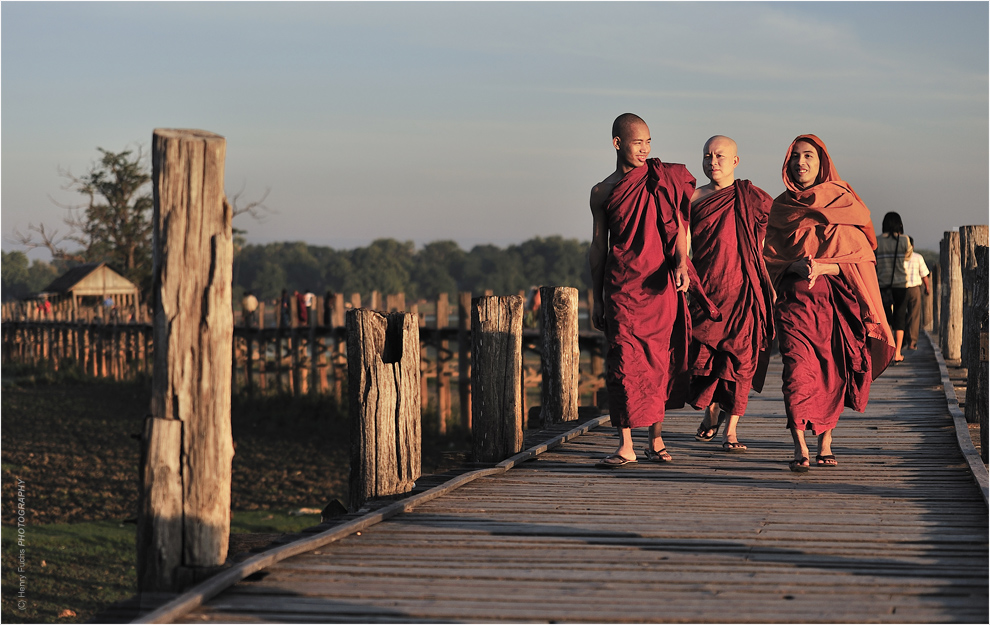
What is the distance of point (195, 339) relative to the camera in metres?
3.39

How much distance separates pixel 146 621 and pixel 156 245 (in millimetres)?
1181

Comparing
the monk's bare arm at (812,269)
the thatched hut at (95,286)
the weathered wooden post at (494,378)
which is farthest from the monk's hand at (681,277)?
the thatched hut at (95,286)

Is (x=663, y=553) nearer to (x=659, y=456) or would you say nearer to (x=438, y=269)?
(x=659, y=456)

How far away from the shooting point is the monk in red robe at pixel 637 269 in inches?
207

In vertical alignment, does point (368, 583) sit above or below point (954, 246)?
below

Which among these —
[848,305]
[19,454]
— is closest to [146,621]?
[848,305]

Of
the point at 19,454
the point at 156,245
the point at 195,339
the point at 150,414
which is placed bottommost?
the point at 19,454

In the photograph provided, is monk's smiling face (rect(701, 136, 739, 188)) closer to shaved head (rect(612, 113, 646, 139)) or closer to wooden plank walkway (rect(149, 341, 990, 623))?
shaved head (rect(612, 113, 646, 139))

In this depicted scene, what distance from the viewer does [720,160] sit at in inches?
222

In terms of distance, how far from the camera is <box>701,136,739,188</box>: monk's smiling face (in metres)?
5.59

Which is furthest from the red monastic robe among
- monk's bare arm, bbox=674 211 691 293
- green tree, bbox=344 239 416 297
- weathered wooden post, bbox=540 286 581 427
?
green tree, bbox=344 239 416 297

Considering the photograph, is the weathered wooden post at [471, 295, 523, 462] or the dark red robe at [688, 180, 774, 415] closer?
the dark red robe at [688, 180, 774, 415]

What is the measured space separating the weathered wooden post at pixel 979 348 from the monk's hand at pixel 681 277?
180cm

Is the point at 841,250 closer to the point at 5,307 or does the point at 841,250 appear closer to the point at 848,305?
the point at 848,305
